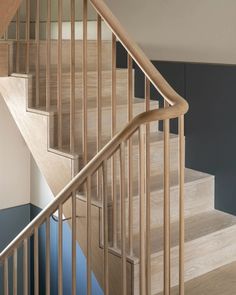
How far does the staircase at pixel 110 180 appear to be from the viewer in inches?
87.9

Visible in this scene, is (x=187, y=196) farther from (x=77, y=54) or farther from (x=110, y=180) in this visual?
(x=77, y=54)

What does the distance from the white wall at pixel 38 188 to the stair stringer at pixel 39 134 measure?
2.00 metres

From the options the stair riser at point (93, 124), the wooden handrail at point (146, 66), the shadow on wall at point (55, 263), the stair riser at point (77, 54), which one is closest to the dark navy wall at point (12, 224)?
the shadow on wall at point (55, 263)

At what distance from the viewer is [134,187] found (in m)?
3.04

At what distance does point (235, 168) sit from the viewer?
3236mm

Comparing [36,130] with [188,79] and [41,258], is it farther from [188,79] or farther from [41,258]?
[41,258]

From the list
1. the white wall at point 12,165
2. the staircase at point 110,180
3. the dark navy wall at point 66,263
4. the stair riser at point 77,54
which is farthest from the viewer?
the white wall at point 12,165

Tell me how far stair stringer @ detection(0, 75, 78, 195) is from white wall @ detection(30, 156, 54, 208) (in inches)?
78.7

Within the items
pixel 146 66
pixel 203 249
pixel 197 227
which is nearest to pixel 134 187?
pixel 197 227

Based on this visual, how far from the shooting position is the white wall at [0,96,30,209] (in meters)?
5.03

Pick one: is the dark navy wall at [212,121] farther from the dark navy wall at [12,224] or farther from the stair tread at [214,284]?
the dark navy wall at [12,224]

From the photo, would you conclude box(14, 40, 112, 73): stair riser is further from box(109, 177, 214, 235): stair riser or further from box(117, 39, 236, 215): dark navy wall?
box(109, 177, 214, 235): stair riser

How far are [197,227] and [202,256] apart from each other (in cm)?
19

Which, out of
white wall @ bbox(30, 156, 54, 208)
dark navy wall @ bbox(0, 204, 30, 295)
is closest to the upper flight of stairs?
white wall @ bbox(30, 156, 54, 208)
